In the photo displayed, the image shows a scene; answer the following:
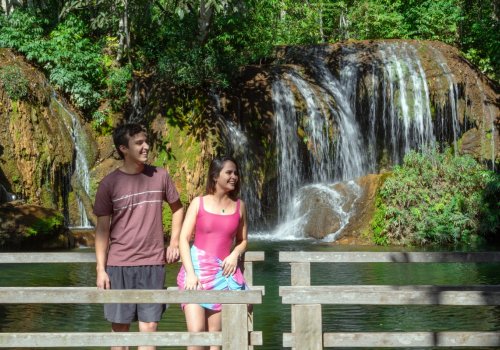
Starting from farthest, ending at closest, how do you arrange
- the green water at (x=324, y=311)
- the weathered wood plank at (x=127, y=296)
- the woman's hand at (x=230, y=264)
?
the green water at (x=324, y=311)
the woman's hand at (x=230, y=264)
the weathered wood plank at (x=127, y=296)

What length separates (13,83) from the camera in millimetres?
21906

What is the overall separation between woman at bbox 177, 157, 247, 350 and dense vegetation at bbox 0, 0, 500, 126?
1515 cm

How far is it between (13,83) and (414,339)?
58.4ft

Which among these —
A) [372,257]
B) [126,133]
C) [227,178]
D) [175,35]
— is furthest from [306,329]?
[175,35]

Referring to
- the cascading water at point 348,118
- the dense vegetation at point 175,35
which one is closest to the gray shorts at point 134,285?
the dense vegetation at point 175,35

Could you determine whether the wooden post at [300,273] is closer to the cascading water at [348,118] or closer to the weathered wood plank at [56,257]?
the weathered wood plank at [56,257]

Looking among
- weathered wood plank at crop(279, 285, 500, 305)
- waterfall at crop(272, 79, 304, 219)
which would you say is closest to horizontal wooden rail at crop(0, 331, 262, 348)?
weathered wood plank at crop(279, 285, 500, 305)

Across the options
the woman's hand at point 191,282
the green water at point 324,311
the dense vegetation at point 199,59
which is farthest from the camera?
the dense vegetation at point 199,59

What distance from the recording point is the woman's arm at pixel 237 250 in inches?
241

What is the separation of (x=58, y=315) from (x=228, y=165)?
5266 millimetres

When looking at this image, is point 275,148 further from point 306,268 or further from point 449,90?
point 306,268

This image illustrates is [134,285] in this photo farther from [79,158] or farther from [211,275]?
[79,158]

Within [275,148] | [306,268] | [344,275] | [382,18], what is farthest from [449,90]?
[306,268]

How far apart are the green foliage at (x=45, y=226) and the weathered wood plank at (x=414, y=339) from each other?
13.4 meters
